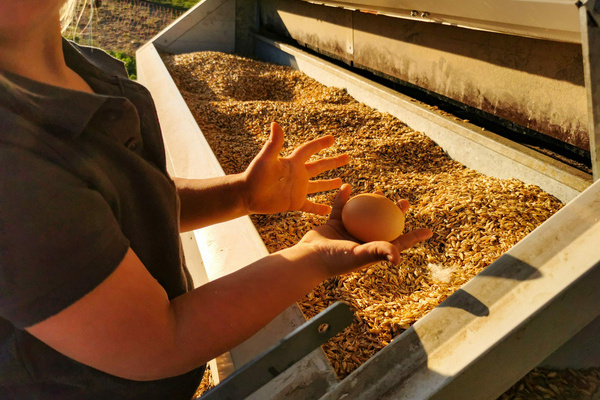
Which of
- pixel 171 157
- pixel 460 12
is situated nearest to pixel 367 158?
pixel 460 12

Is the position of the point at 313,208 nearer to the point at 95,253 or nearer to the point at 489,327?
the point at 489,327

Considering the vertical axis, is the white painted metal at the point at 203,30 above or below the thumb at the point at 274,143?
above

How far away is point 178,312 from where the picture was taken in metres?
0.84

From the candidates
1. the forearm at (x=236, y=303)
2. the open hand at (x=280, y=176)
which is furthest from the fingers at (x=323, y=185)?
the forearm at (x=236, y=303)

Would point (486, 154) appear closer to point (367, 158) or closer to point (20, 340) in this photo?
point (367, 158)

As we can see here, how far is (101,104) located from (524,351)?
2.82 feet

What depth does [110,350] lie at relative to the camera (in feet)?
2.38

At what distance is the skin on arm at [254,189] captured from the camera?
4.30 ft

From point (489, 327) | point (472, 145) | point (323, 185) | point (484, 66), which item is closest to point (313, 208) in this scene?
point (323, 185)

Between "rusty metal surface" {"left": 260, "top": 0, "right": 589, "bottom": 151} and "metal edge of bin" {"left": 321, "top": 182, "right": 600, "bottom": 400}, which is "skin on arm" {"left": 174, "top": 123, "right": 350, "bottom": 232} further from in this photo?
"rusty metal surface" {"left": 260, "top": 0, "right": 589, "bottom": 151}

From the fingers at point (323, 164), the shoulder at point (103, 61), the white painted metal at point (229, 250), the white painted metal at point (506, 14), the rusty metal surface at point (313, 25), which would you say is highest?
the rusty metal surface at point (313, 25)

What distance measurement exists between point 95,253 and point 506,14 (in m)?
1.94

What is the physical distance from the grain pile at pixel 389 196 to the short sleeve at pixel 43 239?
0.94 metres

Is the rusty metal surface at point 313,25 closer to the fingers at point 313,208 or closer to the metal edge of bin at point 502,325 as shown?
the fingers at point 313,208
